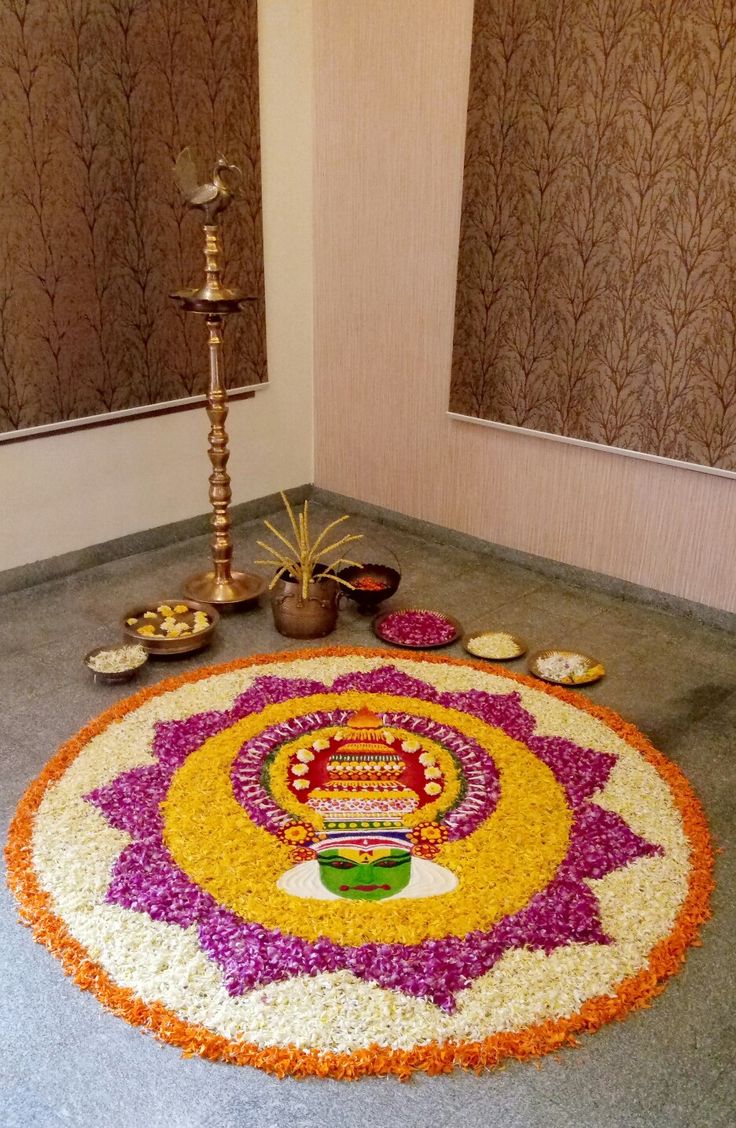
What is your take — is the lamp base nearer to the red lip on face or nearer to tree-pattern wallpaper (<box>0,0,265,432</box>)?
tree-pattern wallpaper (<box>0,0,265,432</box>)

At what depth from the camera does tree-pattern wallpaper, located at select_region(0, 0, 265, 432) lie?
9.91ft

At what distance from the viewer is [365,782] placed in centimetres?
235

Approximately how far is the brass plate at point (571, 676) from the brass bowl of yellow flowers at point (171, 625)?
38.0 inches

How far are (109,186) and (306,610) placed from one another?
1529mm

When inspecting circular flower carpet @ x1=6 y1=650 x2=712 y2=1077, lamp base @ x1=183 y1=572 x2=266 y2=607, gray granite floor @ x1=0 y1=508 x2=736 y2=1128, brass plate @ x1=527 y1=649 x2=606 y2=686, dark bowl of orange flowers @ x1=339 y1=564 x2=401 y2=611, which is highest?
dark bowl of orange flowers @ x1=339 y1=564 x2=401 y2=611

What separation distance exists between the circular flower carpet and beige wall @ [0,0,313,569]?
992 millimetres

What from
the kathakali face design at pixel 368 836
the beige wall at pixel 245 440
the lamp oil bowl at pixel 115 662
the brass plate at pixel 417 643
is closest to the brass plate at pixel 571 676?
the kathakali face design at pixel 368 836

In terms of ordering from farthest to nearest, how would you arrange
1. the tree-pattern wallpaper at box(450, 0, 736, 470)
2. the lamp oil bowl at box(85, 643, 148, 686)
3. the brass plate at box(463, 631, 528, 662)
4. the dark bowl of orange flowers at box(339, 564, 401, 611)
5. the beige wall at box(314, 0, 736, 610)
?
the beige wall at box(314, 0, 736, 610) → the dark bowl of orange flowers at box(339, 564, 401, 611) → the brass plate at box(463, 631, 528, 662) → the tree-pattern wallpaper at box(450, 0, 736, 470) → the lamp oil bowl at box(85, 643, 148, 686)

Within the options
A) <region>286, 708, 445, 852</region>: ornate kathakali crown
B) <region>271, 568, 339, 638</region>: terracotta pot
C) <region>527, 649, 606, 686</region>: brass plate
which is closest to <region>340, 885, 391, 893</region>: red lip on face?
<region>286, 708, 445, 852</region>: ornate kathakali crown

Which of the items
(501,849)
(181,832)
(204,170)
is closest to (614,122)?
(204,170)

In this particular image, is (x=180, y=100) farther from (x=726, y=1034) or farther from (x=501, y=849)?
(x=726, y=1034)

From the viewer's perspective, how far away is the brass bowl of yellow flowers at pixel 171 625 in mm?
2912

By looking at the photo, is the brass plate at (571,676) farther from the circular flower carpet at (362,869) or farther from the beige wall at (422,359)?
the beige wall at (422,359)

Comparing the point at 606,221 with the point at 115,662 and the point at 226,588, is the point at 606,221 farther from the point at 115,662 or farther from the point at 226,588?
the point at 115,662
